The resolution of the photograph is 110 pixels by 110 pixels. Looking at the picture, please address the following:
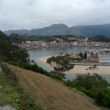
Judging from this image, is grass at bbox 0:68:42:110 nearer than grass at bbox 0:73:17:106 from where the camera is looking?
Yes

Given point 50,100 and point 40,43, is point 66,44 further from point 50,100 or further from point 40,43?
point 50,100

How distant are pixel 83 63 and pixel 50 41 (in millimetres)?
90805

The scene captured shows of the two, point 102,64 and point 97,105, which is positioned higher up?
point 97,105

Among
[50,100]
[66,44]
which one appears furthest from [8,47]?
[66,44]

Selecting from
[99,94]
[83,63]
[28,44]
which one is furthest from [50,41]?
[99,94]

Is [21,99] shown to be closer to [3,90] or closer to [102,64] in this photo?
[3,90]

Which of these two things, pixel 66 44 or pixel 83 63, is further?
pixel 66 44

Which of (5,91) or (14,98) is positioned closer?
(14,98)

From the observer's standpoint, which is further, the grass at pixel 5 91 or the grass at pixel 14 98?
the grass at pixel 5 91

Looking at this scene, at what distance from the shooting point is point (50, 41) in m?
170

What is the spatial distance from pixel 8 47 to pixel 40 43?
113 metres

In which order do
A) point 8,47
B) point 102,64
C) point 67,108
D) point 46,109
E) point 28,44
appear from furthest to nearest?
point 28,44
point 102,64
point 8,47
point 67,108
point 46,109

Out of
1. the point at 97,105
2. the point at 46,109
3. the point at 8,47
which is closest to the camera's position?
the point at 46,109

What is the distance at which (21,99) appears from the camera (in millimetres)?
8688
